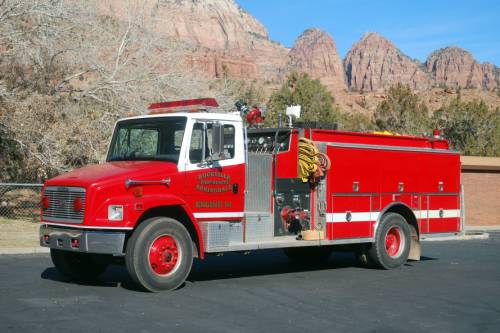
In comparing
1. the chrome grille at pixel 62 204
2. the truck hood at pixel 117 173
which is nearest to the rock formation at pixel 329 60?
the truck hood at pixel 117 173

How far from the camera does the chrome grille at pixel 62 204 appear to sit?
962 centimetres

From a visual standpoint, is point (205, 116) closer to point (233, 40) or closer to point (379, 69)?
point (233, 40)

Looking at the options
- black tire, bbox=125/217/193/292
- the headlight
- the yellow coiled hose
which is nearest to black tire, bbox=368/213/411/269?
the yellow coiled hose

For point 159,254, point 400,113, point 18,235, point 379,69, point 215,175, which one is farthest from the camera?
point 379,69

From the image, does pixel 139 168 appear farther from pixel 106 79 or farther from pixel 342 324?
pixel 106 79

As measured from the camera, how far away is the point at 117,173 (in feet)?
32.1

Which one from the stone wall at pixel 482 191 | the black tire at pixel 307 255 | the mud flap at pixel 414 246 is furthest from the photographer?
the stone wall at pixel 482 191

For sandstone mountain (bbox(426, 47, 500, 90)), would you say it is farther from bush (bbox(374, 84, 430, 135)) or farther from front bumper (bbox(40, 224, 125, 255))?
front bumper (bbox(40, 224, 125, 255))

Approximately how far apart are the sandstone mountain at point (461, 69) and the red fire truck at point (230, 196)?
183m

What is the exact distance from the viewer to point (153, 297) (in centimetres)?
948

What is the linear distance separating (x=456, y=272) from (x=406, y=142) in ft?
8.97

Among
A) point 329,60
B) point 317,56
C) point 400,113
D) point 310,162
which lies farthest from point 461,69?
point 310,162

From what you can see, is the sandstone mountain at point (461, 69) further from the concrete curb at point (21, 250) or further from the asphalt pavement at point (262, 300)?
the asphalt pavement at point (262, 300)

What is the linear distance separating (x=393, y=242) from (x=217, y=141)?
5.13 m
